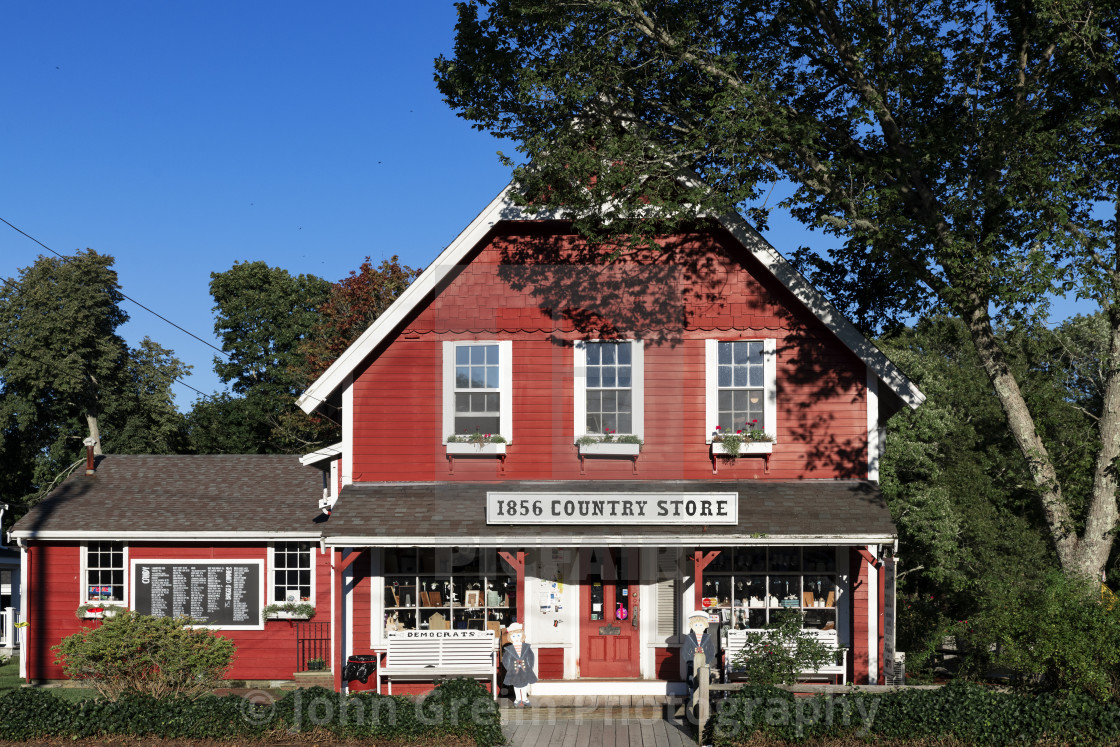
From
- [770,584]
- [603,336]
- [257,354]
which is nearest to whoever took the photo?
[770,584]

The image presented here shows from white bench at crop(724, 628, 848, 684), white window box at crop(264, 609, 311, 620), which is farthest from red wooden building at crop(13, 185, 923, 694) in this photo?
white window box at crop(264, 609, 311, 620)

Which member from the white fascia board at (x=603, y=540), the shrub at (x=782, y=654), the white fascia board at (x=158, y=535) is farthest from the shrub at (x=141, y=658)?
the shrub at (x=782, y=654)

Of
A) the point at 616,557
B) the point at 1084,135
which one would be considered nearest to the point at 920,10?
the point at 1084,135

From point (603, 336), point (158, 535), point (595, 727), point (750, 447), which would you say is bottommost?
point (595, 727)

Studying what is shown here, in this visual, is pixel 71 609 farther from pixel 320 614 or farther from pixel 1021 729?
pixel 1021 729

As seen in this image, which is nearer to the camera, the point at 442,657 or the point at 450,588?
the point at 442,657

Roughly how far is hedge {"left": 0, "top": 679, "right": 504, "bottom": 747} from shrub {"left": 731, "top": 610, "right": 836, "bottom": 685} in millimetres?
3750

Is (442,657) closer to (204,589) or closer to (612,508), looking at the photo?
(612,508)

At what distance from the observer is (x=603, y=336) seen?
1714cm

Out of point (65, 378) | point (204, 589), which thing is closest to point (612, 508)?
point (204, 589)

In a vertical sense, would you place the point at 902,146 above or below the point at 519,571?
above

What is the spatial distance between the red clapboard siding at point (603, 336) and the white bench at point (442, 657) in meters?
2.74

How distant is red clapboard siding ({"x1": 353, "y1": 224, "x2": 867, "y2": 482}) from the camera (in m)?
16.9

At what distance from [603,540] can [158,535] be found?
10.6 m
